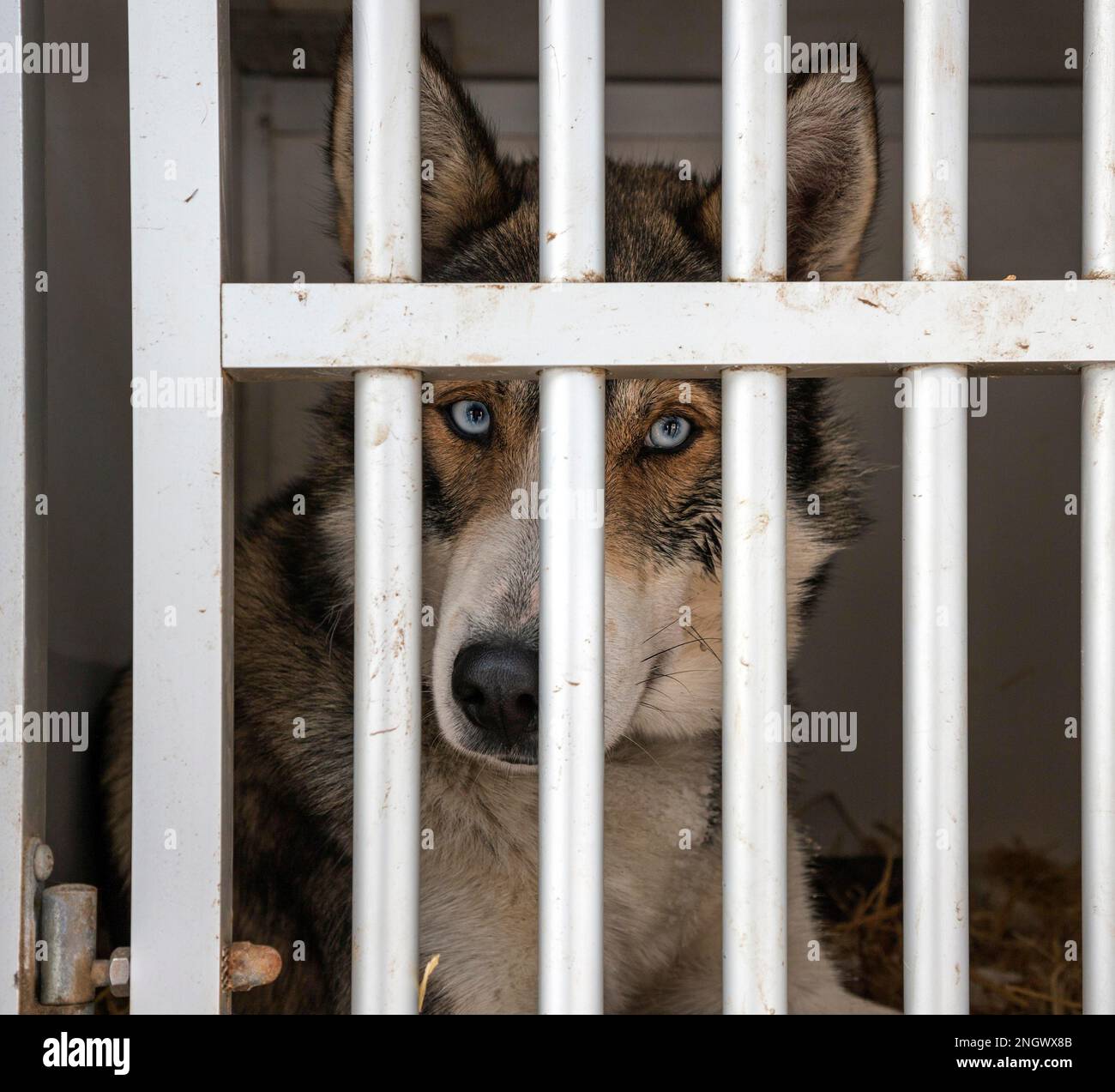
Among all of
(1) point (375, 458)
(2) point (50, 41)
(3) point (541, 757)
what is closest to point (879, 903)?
(3) point (541, 757)

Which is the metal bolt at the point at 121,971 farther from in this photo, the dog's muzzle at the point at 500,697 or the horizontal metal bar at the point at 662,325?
the horizontal metal bar at the point at 662,325

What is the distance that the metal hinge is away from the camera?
1.25 meters

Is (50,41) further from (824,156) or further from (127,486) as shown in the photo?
(824,156)

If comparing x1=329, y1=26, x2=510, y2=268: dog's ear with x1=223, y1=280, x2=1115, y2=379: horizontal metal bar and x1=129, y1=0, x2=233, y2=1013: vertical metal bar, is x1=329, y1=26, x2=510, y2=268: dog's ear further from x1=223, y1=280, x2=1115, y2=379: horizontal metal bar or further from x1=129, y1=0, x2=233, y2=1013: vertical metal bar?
x1=223, y1=280, x2=1115, y2=379: horizontal metal bar

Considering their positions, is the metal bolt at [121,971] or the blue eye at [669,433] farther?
the blue eye at [669,433]

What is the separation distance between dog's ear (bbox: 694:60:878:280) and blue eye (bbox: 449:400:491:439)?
0.58 metres

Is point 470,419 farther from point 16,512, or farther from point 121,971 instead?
point 121,971

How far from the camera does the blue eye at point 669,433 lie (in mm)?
1902

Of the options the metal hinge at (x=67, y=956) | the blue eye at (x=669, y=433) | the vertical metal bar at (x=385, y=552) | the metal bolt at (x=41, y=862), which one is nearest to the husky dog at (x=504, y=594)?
the blue eye at (x=669, y=433)

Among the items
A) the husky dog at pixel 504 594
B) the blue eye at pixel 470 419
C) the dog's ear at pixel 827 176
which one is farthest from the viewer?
the blue eye at pixel 470 419

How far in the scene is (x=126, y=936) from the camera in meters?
2.18

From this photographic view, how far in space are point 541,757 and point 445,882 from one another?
771mm

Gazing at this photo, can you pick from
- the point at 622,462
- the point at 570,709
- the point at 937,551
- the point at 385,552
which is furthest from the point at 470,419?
the point at 937,551

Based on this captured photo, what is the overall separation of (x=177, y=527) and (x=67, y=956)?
1.80ft
